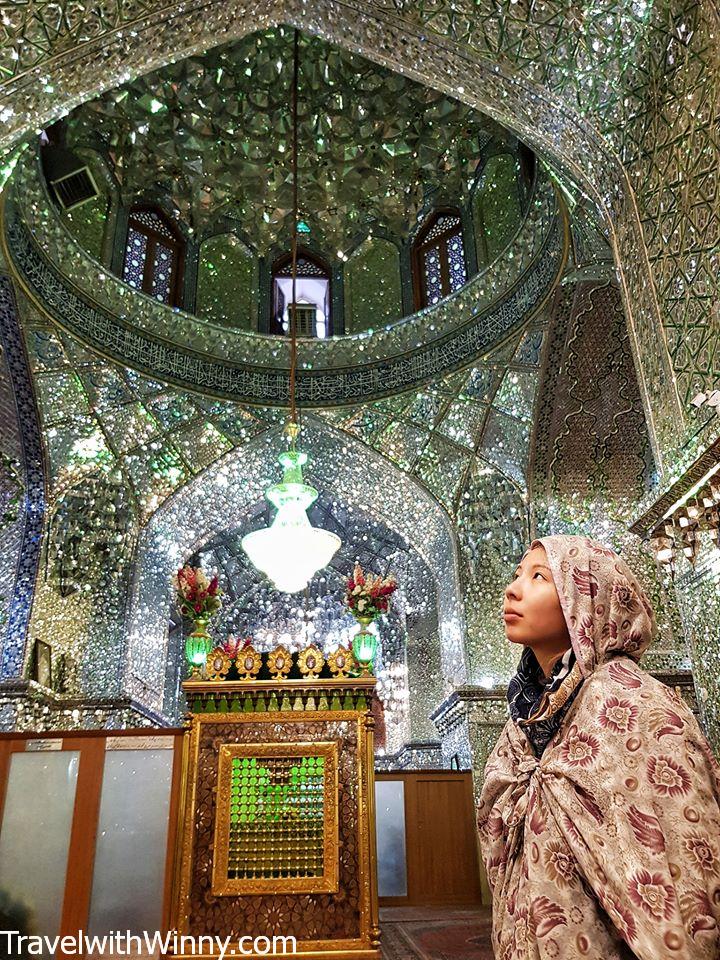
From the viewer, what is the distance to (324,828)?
3.33m

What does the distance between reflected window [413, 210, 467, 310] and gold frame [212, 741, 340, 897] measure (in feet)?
17.2

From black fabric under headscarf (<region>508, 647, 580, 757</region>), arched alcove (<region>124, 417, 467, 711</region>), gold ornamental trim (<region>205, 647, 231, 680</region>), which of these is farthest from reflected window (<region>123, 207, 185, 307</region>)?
black fabric under headscarf (<region>508, 647, 580, 757</region>)

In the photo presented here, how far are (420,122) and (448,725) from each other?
577 cm

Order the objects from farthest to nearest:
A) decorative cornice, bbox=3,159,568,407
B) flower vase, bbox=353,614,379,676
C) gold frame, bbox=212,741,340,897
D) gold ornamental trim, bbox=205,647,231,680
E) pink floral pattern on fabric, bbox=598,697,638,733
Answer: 1. decorative cornice, bbox=3,159,568,407
2. flower vase, bbox=353,614,379,676
3. gold ornamental trim, bbox=205,647,231,680
4. gold frame, bbox=212,741,340,897
5. pink floral pattern on fabric, bbox=598,697,638,733

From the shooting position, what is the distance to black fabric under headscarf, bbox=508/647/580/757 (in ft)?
4.46

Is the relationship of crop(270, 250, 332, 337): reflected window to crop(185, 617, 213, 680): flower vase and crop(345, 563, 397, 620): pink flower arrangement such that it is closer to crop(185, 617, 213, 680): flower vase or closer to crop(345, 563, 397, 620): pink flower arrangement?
crop(345, 563, 397, 620): pink flower arrangement

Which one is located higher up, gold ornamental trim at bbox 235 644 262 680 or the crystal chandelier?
→ the crystal chandelier

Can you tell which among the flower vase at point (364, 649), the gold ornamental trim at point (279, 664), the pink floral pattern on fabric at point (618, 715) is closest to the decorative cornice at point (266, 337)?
the flower vase at point (364, 649)

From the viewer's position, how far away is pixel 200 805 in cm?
338

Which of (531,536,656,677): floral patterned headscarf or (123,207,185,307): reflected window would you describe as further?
(123,207,185,307): reflected window

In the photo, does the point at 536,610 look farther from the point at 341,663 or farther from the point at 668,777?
the point at 341,663

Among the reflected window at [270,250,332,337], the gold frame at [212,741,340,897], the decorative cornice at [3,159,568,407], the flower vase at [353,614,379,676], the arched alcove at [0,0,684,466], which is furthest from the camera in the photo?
the reflected window at [270,250,332,337]

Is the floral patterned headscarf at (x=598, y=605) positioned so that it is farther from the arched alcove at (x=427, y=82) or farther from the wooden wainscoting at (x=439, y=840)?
the wooden wainscoting at (x=439, y=840)

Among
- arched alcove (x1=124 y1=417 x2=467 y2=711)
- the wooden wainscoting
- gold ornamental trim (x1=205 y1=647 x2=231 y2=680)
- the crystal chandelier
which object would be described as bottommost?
the wooden wainscoting
